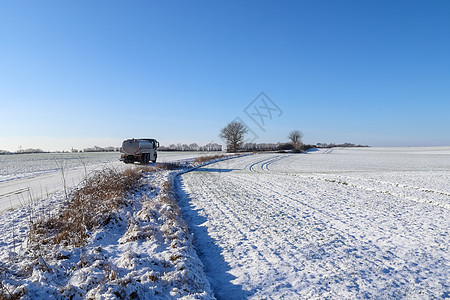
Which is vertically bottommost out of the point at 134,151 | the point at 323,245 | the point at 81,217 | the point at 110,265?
the point at 323,245

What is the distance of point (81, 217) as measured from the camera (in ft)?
23.8

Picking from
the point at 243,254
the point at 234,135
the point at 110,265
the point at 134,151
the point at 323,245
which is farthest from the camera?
the point at 234,135

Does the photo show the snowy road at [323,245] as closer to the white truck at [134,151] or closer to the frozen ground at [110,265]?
the frozen ground at [110,265]

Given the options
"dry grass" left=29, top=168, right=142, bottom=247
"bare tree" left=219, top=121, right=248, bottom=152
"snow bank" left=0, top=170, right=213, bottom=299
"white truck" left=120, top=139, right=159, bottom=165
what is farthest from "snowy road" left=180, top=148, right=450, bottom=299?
"bare tree" left=219, top=121, right=248, bottom=152

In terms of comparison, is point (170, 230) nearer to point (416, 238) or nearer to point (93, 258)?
point (93, 258)

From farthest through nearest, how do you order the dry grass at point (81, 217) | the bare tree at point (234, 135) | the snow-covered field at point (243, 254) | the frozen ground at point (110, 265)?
the bare tree at point (234, 135) < the dry grass at point (81, 217) < the snow-covered field at point (243, 254) < the frozen ground at point (110, 265)

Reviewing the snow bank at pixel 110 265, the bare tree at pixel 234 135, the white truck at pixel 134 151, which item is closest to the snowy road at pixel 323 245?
the snow bank at pixel 110 265

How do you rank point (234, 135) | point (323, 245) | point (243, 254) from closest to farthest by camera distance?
point (243, 254) → point (323, 245) → point (234, 135)

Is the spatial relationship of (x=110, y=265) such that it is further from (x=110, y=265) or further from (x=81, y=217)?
(x=81, y=217)

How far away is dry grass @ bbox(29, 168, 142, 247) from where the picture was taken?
598 cm

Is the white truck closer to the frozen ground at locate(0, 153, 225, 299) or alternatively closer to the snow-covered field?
the snow-covered field

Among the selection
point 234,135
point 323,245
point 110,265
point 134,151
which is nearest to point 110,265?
point 110,265

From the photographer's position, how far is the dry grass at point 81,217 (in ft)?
19.6

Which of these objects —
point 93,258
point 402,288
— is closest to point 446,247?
point 402,288
